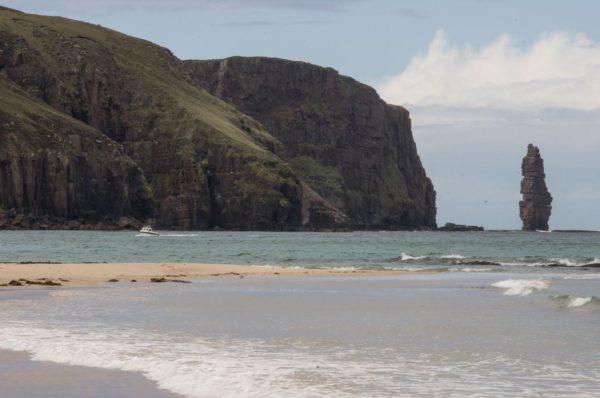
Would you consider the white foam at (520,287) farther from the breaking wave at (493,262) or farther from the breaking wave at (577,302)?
the breaking wave at (493,262)

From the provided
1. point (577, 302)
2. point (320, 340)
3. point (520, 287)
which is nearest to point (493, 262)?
point (520, 287)

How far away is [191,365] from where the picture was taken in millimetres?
19484

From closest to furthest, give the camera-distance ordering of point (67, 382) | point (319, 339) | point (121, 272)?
point (67, 382)
point (319, 339)
point (121, 272)

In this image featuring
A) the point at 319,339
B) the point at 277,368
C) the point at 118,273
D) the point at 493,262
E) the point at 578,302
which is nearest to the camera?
the point at 277,368

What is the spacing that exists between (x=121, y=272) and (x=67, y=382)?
134 ft

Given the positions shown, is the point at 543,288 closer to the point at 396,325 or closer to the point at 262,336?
the point at 396,325

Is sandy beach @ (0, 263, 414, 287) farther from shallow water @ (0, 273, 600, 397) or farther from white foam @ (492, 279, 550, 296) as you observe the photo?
white foam @ (492, 279, 550, 296)

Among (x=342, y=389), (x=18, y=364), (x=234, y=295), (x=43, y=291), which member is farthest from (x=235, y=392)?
(x=43, y=291)

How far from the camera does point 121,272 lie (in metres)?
58.0

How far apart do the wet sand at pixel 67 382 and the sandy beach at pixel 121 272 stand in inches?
1117

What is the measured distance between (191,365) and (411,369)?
427 cm

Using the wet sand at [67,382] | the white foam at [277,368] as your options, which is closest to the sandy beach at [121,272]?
the white foam at [277,368]

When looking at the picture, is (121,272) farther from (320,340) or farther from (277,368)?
(277,368)

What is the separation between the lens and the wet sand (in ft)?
54.4
